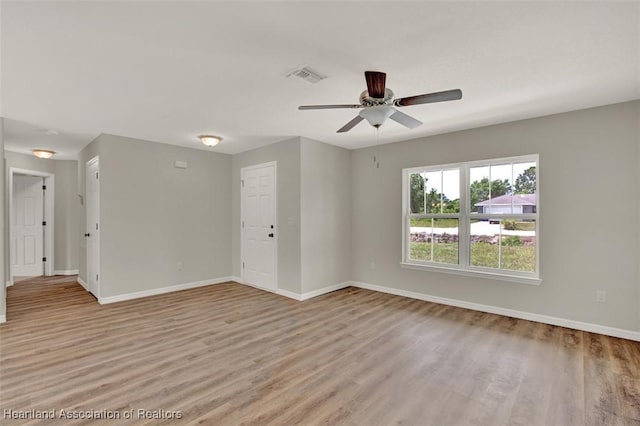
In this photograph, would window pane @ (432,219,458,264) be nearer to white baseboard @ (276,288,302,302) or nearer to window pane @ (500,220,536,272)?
window pane @ (500,220,536,272)

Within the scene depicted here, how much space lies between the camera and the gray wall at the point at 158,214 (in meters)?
4.50

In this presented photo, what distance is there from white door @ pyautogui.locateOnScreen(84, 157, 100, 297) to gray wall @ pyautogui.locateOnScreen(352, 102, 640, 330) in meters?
4.95

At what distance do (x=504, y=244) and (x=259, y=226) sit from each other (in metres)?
3.70

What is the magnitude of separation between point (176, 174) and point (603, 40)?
5382 millimetres

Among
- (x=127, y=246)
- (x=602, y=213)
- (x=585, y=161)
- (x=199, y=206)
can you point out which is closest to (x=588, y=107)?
(x=585, y=161)

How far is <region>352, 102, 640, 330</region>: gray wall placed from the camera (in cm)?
318

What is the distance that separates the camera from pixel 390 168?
5.05 m

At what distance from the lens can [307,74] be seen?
8.30 ft

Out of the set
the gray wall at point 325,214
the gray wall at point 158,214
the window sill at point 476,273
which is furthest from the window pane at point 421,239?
the gray wall at point 158,214

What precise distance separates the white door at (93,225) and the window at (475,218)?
15.1 ft

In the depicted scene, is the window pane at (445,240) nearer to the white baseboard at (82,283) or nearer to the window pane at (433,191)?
the window pane at (433,191)

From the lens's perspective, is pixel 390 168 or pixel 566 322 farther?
pixel 390 168

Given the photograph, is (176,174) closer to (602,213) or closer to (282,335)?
(282,335)

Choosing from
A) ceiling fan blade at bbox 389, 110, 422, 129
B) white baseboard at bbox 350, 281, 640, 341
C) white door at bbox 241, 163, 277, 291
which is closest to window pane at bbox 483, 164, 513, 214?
white baseboard at bbox 350, 281, 640, 341
